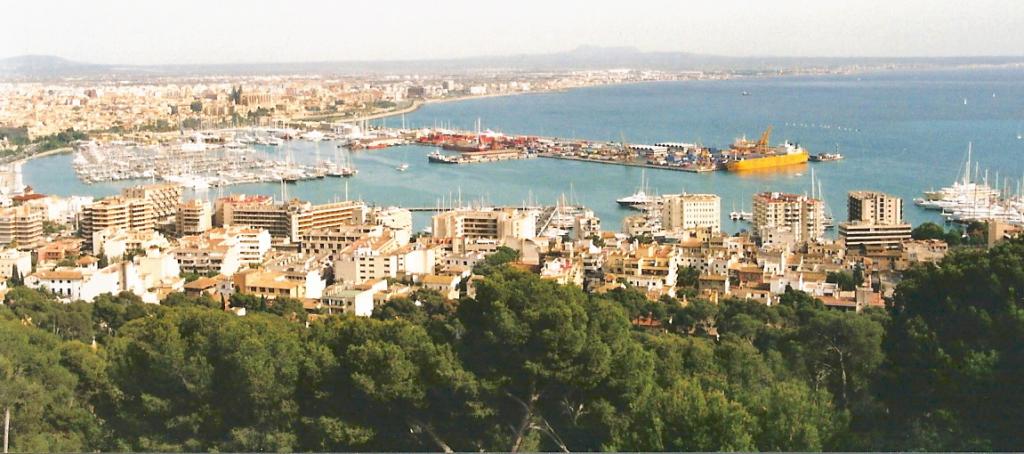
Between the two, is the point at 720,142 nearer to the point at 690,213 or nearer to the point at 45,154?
the point at 690,213

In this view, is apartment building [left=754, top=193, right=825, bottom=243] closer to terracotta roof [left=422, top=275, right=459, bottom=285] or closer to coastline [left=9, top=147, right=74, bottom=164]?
terracotta roof [left=422, top=275, right=459, bottom=285]

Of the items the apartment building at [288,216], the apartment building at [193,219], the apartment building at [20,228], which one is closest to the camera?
the apartment building at [20,228]

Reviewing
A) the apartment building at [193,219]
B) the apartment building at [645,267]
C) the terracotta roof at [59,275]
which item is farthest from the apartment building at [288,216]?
the apartment building at [645,267]

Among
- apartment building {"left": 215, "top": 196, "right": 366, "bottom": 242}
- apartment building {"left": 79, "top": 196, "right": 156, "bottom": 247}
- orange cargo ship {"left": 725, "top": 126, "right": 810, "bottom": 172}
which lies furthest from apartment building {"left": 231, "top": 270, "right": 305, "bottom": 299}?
orange cargo ship {"left": 725, "top": 126, "right": 810, "bottom": 172}

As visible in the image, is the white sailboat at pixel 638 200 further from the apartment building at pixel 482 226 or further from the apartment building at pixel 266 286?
the apartment building at pixel 266 286

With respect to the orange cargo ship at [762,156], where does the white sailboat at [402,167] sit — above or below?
below

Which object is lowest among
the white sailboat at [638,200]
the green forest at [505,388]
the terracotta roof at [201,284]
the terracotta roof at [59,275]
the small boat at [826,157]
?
the white sailboat at [638,200]

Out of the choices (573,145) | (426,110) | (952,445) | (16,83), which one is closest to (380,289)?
(952,445)
